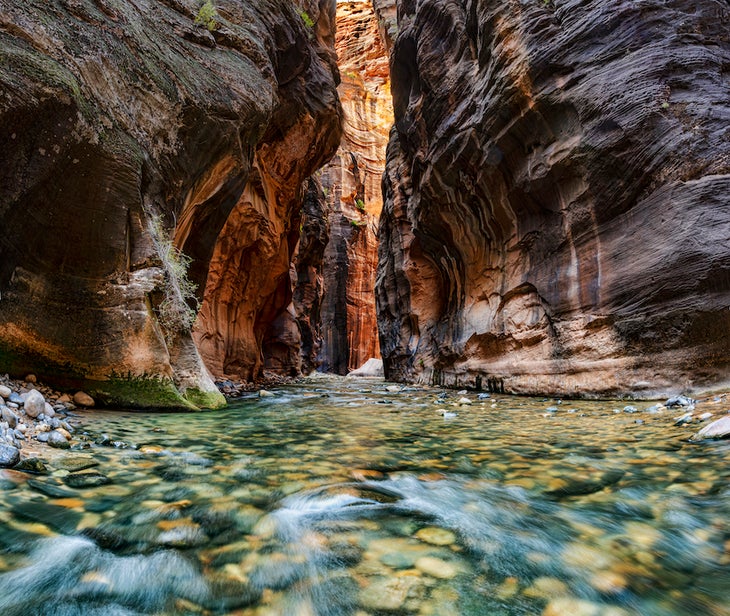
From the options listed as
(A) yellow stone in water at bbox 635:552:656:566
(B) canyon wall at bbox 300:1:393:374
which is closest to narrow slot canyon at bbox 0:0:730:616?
(A) yellow stone in water at bbox 635:552:656:566

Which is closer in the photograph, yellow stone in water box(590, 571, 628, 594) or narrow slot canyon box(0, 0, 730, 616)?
yellow stone in water box(590, 571, 628, 594)

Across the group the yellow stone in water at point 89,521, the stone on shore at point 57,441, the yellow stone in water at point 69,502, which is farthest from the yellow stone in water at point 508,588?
the stone on shore at point 57,441

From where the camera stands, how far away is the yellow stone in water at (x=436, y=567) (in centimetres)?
147

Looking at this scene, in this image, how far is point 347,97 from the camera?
44.1 metres

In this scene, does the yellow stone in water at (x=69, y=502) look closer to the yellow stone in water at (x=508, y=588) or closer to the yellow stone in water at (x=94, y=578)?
the yellow stone in water at (x=94, y=578)

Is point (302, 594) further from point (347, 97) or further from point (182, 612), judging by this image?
point (347, 97)

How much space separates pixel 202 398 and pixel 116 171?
3.39 m

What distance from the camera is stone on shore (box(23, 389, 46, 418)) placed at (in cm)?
344

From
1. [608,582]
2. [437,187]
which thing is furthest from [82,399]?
[437,187]

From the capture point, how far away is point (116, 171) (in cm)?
524

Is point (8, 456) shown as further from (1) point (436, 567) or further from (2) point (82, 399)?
(2) point (82, 399)

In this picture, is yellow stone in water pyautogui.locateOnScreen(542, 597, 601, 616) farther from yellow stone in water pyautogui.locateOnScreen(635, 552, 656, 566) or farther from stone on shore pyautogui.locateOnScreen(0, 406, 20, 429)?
stone on shore pyautogui.locateOnScreen(0, 406, 20, 429)

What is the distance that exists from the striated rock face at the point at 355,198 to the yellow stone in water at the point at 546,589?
114ft

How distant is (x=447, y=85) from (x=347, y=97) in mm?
37024
